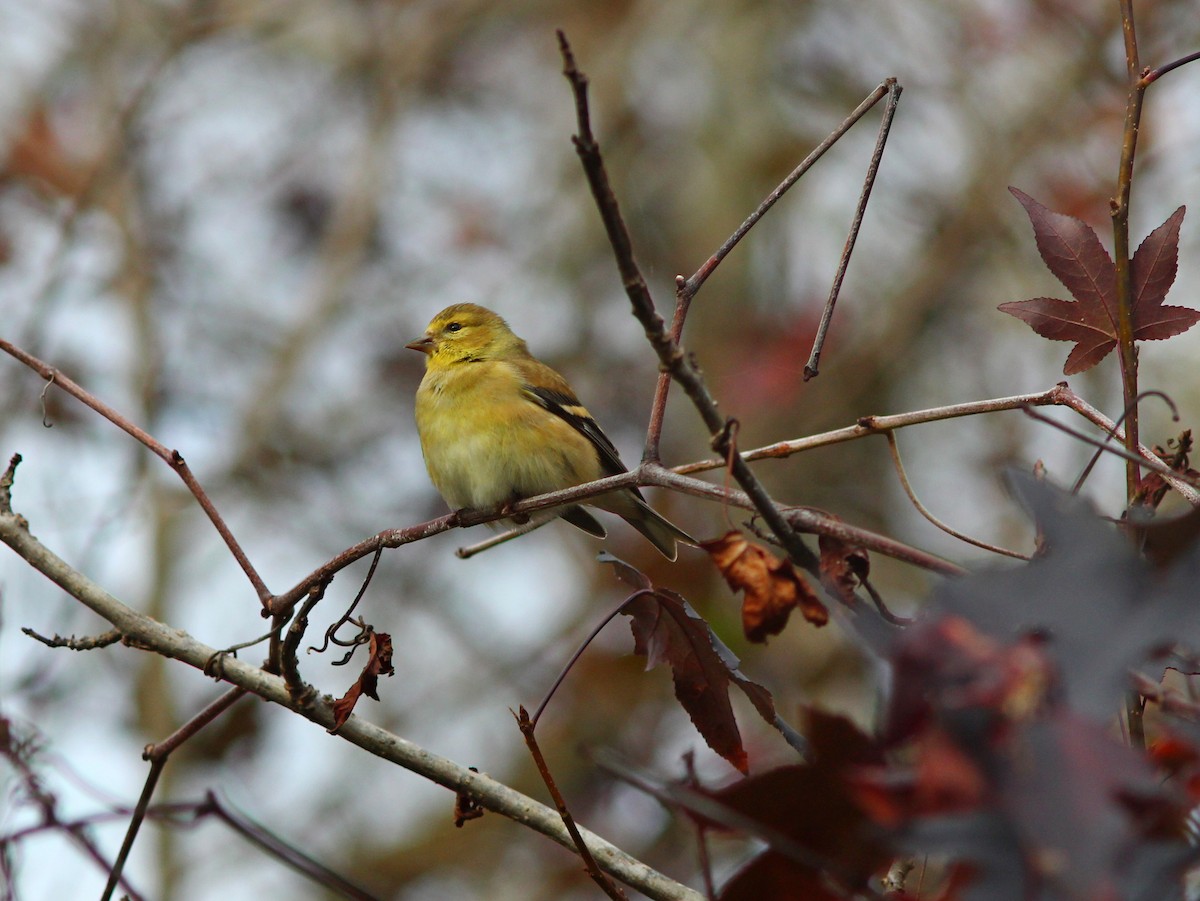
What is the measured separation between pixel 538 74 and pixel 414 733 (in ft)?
20.4

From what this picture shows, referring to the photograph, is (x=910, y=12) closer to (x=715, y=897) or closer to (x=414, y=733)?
(x=414, y=733)

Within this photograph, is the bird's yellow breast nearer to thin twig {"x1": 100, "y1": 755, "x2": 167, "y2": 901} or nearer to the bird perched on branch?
the bird perched on branch

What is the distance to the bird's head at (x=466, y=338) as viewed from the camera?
5309mm

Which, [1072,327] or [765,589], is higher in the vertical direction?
[1072,327]

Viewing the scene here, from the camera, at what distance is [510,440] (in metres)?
4.65

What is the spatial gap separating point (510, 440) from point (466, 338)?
940mm

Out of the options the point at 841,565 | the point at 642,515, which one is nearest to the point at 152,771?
the point at 841,565

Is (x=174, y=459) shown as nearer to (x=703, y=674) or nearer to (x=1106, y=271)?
(x=703, y=674)

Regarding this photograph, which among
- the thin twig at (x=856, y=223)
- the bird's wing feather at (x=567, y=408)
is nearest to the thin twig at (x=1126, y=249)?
the thin twig at (x=856, y=223)

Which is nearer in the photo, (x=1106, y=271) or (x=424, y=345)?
(x=1106, y=271)

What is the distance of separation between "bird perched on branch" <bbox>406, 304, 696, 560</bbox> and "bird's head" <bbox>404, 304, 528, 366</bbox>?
0.06 feet

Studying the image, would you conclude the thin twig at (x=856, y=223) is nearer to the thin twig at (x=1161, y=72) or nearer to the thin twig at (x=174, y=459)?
the thin twig at (x=1161, y=72)

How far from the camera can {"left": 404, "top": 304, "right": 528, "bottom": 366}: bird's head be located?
17.4 ft

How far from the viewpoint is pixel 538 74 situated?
11.2 meters
